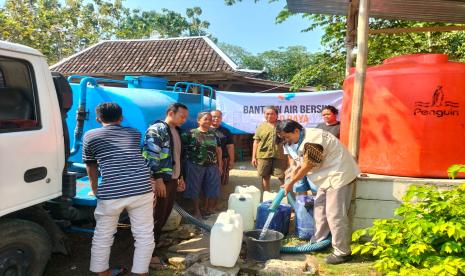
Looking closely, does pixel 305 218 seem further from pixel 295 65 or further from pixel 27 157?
pixel 295 65

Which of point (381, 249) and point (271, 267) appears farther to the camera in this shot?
point (271, 267)

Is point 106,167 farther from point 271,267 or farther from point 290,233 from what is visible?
point 290,233

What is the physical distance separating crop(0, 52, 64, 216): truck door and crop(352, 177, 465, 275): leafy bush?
100 inches

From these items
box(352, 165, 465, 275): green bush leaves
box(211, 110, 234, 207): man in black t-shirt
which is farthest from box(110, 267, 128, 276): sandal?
box(211, 110, 234, 207): man in black t-shirt

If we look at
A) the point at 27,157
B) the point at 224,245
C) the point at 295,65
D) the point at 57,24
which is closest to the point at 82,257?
the point at 224,245

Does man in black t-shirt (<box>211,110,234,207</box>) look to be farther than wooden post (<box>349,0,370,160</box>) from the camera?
Yes

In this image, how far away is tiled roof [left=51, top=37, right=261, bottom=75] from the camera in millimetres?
13477

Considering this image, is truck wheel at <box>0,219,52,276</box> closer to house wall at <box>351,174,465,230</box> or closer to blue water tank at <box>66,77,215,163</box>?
blue water tank at <box>66,77,215,163</box>

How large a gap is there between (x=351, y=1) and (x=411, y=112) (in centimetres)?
235

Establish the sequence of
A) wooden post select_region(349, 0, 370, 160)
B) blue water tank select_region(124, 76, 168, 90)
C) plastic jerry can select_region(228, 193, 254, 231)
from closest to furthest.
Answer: wooden post select_region(349, 0, 370, 160) < plastic jerry can select_region(228, 193, 254, 231) < blue water tank select_region(124, 76, 168, 90)

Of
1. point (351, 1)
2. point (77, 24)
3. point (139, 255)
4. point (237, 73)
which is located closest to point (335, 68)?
point (237, 73)

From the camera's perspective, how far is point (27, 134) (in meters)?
2.70

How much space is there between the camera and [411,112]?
3961mm

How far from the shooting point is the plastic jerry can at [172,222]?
4.75 metres
